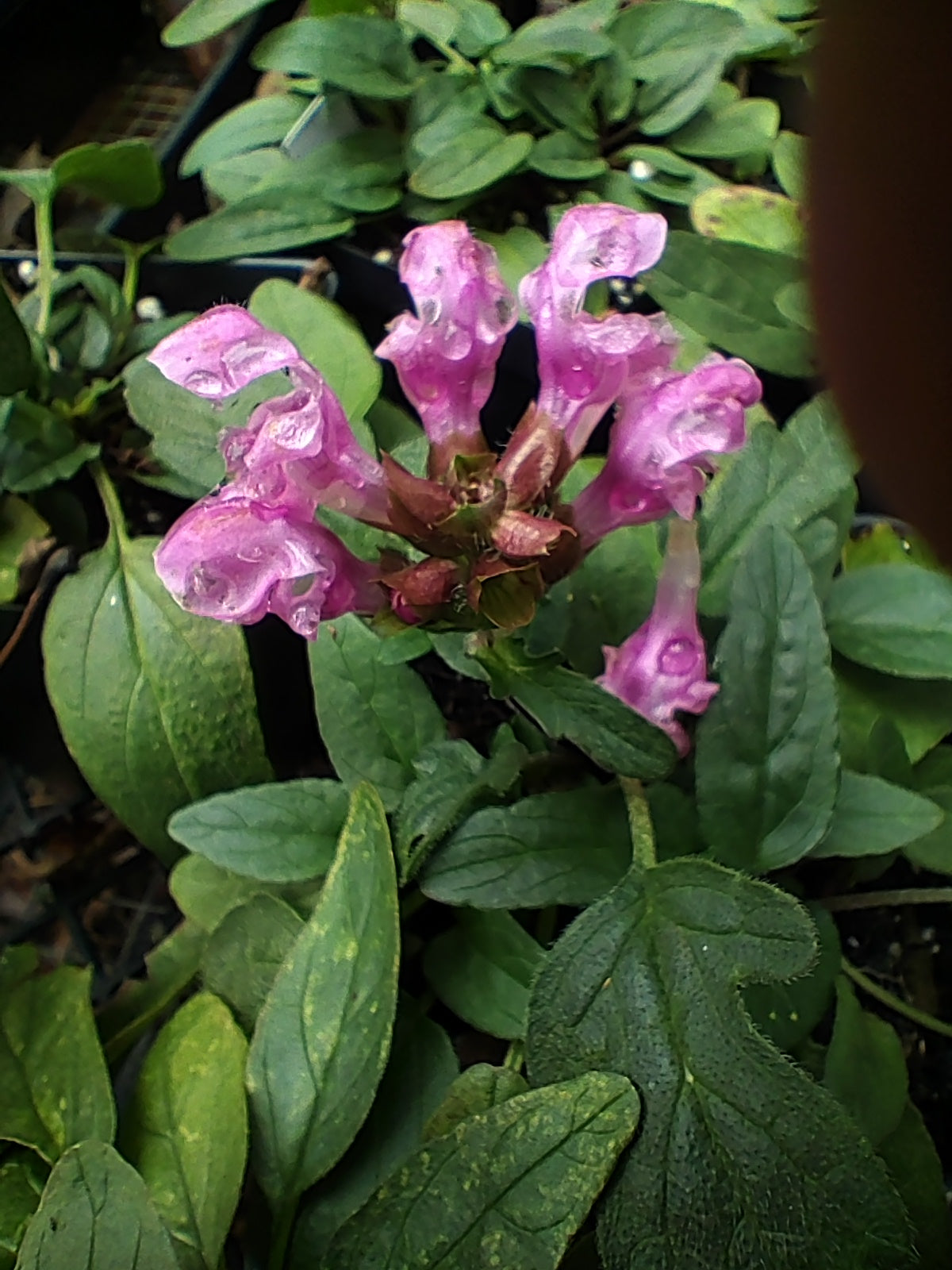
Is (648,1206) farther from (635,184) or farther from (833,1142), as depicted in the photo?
(635,184)

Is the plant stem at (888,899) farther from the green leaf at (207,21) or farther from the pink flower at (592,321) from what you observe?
the green leaf at (207,21)

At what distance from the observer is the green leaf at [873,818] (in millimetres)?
397

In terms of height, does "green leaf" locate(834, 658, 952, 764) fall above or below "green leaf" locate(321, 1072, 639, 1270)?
below

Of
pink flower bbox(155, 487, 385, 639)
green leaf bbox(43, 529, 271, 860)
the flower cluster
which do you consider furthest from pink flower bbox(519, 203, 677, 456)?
green leaf bbox(43, 529, 271, 860)

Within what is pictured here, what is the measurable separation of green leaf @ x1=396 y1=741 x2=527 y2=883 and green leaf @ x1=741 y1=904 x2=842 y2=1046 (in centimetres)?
12

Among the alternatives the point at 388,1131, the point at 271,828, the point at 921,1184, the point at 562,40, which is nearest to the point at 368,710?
the point at 271,828

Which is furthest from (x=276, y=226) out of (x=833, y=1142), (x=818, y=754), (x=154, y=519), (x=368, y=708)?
(x=833, y=1142)

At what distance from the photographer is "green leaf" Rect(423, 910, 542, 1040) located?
0.43 meters

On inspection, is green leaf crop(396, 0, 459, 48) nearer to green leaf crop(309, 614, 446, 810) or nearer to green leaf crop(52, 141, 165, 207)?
green leaf crop(52, 141, 165, 207)

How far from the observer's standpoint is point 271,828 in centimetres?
43

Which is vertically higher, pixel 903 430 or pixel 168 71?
pixel 903 430

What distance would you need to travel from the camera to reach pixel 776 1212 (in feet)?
1.07

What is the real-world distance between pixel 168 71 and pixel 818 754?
3.08ft

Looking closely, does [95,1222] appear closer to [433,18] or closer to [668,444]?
[668,444]
